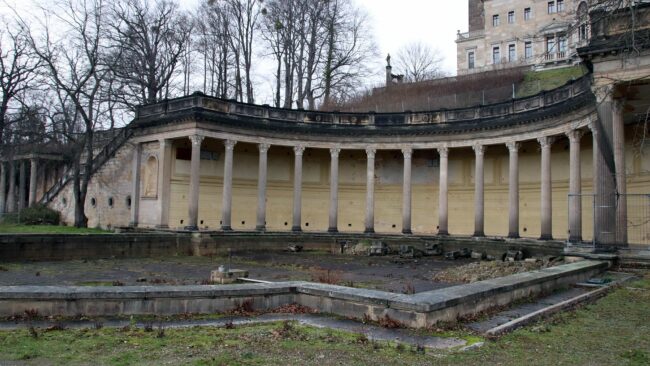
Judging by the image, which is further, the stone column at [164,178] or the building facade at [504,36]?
the building facade at [504,36]

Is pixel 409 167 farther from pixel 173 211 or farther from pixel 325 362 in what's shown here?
pixel 325 362

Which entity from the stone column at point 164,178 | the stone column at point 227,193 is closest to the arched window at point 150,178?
the stone column at point 164,178

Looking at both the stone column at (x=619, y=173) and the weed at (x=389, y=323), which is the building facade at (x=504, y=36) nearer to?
the stone column at (x=619, y=173)

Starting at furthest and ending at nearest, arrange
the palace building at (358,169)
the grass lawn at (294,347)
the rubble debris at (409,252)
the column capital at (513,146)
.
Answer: the column capital at (513,146) < the rubble debris at (409,252) < the palace building at (358,169) < the grass lawn at (294,347)

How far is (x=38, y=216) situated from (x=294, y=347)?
3595cm


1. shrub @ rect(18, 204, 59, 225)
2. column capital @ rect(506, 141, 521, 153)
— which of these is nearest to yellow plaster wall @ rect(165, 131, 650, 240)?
column capital @ rect(506, 141, 521, 153)

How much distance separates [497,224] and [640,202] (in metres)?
13.7

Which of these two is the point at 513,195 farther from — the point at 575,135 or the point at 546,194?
the point at 575,135

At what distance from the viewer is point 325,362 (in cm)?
696

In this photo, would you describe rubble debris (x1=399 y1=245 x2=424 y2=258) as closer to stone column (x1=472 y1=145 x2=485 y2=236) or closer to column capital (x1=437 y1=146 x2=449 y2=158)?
stone column (x1=472 y1=145 x2=485 y2=236)

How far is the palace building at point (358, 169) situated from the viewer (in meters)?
29.9

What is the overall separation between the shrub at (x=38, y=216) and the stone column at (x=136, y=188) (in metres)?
7.81

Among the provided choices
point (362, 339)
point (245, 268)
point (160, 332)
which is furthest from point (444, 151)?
point (160, 332)

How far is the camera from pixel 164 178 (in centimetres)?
3316
